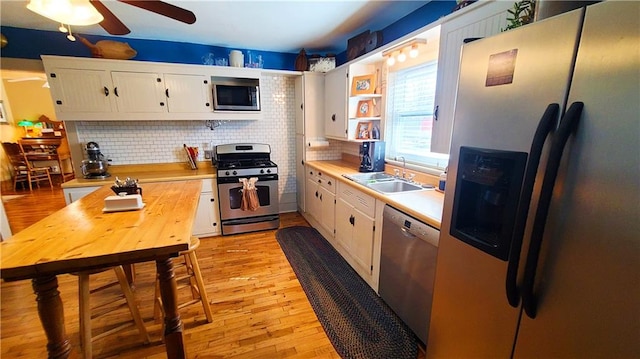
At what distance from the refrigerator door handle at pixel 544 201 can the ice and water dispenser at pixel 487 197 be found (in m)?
0.12

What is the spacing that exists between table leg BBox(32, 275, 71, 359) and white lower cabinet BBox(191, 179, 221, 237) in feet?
6.91

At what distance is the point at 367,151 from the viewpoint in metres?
2.87

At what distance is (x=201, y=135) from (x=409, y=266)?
319 centimetres

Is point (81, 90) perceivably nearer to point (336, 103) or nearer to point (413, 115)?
point (336, 103)

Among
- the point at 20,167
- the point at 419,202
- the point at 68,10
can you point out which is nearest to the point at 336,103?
the point at 419,202

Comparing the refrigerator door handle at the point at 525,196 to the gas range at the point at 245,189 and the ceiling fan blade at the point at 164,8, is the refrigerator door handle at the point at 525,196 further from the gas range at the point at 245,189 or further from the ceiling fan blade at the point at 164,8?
the gas range at the point at 245,189

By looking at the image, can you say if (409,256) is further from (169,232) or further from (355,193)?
(169,232)

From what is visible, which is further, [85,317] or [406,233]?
[406,233]

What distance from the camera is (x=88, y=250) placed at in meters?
1.10

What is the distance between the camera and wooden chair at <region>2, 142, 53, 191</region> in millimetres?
5480

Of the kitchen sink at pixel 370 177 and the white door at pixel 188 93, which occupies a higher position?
the white door at pixel 188 93

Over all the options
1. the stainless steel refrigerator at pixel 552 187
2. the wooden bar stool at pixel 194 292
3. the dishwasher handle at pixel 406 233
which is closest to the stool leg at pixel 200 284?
the wooden bar stool at pixel 194 292

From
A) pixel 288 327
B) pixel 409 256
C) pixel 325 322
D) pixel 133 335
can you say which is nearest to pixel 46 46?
pixel 133 335

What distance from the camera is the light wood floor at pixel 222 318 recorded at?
66.1 inches
